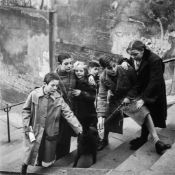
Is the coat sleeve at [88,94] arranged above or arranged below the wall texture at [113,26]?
below

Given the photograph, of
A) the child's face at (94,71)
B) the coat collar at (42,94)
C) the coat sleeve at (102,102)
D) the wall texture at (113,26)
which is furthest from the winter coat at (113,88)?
the wall texture at (113,26)

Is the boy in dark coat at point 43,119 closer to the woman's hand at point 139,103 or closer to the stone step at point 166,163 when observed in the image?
the woman's hand at point 139,103

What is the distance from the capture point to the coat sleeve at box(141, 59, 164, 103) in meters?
3.60

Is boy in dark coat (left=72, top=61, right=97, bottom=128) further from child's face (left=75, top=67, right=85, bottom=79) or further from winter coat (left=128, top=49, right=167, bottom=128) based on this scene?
winter coat (left=128, top=49, right=167, bottom=128)

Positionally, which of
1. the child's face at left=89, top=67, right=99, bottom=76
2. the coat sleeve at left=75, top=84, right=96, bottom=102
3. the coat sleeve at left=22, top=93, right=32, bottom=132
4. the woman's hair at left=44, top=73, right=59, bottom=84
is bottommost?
the coat sleeve at left=22, top=93, right=32, bottom=132

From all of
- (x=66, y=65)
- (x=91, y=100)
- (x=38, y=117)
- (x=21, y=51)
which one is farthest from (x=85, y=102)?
(x=21, y=51)

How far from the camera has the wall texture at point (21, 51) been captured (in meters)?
9.91

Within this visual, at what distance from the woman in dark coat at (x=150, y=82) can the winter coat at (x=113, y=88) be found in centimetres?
10

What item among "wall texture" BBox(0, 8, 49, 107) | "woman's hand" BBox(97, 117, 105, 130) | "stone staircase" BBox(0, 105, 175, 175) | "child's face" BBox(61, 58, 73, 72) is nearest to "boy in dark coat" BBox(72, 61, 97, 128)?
"child's face" BBox(61, 58, 73, 72)

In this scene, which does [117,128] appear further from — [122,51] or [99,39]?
[99,39]

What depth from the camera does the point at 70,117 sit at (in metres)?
3.92

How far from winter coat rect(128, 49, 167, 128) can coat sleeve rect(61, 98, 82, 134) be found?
2.70 ft

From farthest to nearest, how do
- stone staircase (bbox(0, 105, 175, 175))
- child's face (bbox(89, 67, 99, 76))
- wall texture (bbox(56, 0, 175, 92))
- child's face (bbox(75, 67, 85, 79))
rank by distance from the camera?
wall texture (bbox(56, 0, 175, 92)) < child's face (bbox(89, 67, 99, 76)) < child's face (bbox(75, 67, 85, 79)) < stone staircase (bbox(0, 105, 175, 175))

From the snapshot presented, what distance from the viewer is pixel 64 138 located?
4.32m
